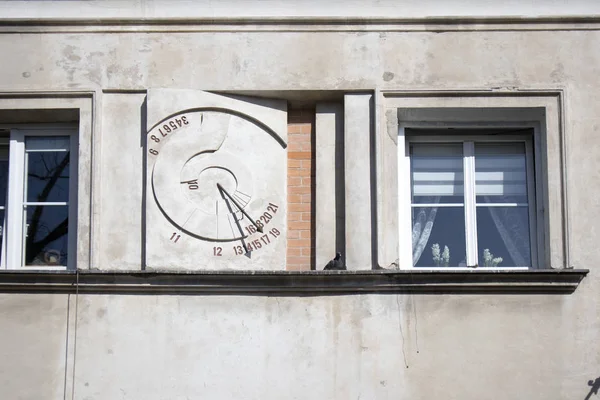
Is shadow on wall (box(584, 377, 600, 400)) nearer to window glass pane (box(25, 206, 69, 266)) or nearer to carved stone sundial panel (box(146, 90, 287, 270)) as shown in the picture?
carved stone sundial panel (box(146, 90, 287, 270))

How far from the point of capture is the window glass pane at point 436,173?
1327 centimetres

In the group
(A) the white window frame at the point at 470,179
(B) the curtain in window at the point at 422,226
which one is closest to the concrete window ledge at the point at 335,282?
(A) the white window frame at the point at 470,179

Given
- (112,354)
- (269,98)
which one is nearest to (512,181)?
(269,98)

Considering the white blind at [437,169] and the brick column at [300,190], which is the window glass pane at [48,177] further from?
the white blind at [437,169]

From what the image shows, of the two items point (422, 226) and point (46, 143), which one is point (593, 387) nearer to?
point (422, 226)

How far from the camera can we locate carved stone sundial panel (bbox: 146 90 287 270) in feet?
42.1

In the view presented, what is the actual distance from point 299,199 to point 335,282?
99 centimetres

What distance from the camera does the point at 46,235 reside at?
1327cm

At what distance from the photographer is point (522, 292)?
41.2ft

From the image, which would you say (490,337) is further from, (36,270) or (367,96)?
(36,270)

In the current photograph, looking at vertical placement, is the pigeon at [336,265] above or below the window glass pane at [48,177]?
below

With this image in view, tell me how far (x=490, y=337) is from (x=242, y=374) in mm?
2242

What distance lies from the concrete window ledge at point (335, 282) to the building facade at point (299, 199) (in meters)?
0.02

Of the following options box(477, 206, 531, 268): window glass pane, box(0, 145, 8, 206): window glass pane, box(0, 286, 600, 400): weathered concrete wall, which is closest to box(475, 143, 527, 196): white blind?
box(477, 206, 531, 268): window glass pane
